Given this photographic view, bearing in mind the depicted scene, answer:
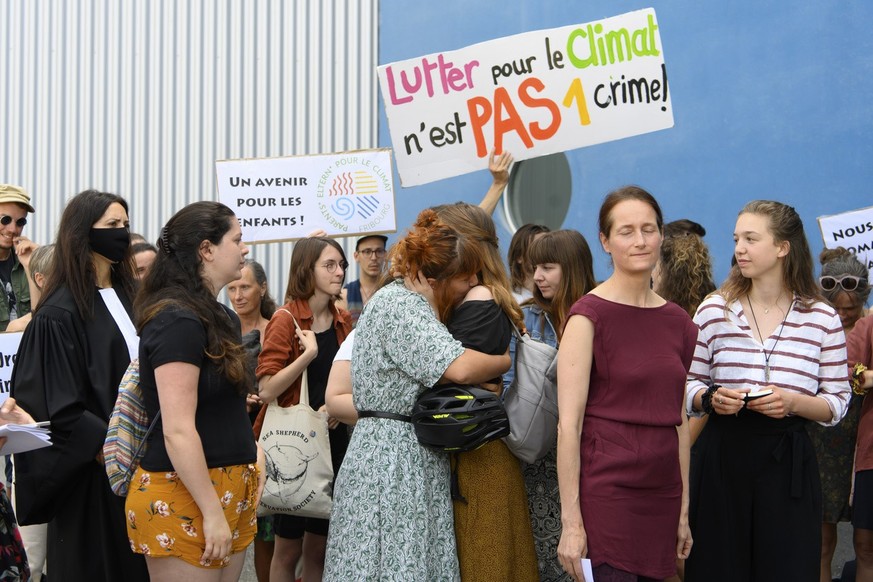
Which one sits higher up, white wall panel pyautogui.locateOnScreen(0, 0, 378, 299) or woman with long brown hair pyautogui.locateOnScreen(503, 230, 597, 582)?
white wall panel pyautogui.locateOnScreen(0, 0, 378, 299)

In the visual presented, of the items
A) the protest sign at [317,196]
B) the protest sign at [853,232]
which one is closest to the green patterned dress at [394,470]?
the protest sign at [317,196]

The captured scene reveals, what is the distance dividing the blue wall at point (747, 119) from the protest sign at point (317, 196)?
74.7 inches

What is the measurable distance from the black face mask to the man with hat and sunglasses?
5.74 ft

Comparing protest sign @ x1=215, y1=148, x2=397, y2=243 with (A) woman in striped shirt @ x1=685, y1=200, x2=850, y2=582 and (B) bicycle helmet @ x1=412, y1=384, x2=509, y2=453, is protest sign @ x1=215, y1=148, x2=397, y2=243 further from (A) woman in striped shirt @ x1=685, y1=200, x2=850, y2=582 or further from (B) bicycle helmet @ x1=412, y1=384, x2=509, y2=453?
(B) bicycle helmet @ x1=412, y1=384, x2=509, y2=453

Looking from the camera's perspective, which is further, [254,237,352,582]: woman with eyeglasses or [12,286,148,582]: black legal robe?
[254,237,352,582]: woman with eyeglasses

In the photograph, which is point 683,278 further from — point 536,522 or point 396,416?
point 396,416

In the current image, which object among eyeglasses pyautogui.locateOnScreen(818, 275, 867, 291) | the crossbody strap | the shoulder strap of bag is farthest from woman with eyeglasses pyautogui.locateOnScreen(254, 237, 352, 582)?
eyeglasses pyautogui.locateOnScreen(818, 275, 867, 291)

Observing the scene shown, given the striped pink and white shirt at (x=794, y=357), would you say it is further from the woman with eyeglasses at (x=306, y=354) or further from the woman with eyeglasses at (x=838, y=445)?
the woman with eyeglasses at (x=306, y=354)

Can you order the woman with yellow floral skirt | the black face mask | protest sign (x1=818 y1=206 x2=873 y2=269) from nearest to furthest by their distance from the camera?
the woman with yellow floral skirt
the black face mask
protest sign (x1=818 y1=206 x2=873 y2=269)

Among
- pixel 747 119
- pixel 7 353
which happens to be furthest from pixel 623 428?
pixel 747 119

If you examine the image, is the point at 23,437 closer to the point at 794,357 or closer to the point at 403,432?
the point at 403,432

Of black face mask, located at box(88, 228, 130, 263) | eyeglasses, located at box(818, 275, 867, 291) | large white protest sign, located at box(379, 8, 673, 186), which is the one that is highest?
large white protest sign, located at box(379, 8, 673, 186)

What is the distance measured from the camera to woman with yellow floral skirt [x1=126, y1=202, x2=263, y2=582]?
2.98 meters

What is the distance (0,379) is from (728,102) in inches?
195
